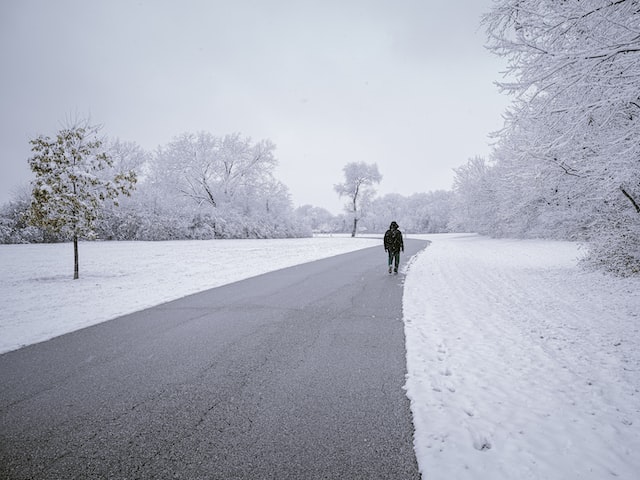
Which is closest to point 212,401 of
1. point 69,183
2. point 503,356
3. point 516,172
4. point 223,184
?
point 503,356

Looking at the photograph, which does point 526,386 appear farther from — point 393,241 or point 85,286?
point 85,286

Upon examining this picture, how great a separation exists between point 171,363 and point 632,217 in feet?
40.3

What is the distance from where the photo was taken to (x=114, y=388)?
322 centimetres

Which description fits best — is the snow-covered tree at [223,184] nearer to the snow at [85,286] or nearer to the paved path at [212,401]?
the snow at [85,286]

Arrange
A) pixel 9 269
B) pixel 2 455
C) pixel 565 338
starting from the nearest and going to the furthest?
pixel 2 455
pixel 565 338
pixel 9 269

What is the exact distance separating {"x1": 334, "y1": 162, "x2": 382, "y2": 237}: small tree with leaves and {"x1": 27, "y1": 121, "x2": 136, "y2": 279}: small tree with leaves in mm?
41607

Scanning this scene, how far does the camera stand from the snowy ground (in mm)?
2246

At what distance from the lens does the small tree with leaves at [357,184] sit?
4996 centimetres

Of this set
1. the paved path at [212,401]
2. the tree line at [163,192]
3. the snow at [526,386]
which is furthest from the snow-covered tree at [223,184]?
the snow at [526,386]

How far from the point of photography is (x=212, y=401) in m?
2.94

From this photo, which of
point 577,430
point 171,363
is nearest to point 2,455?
point 171,363

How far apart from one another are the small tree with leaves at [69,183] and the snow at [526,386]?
11.1 metres

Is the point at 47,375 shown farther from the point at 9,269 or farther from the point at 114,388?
the point at 9,269

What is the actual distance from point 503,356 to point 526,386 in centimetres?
82
